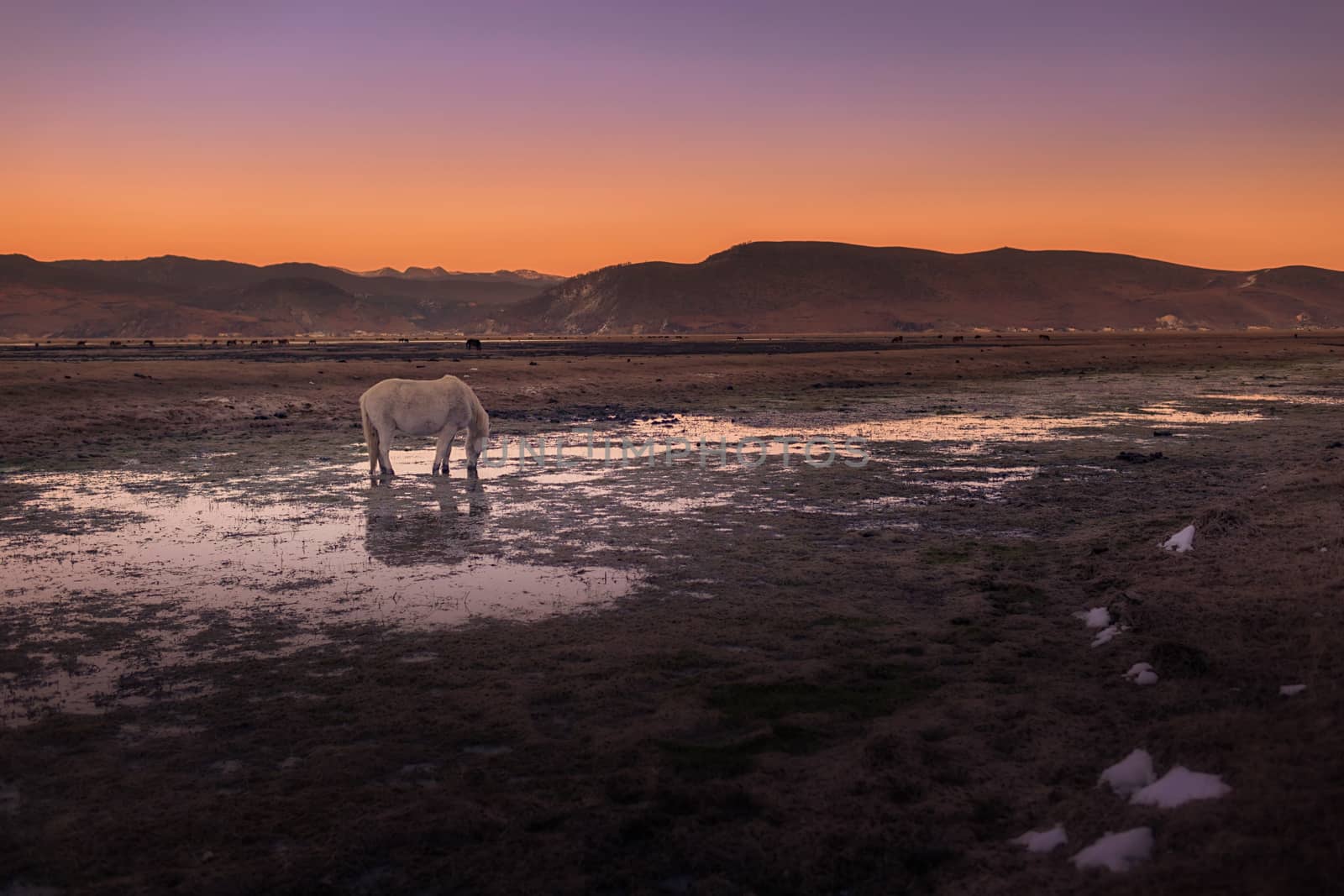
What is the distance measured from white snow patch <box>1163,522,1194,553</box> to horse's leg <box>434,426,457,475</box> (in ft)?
40.2

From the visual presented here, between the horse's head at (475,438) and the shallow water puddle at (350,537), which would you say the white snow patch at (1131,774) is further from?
the horse's head at (475,438)

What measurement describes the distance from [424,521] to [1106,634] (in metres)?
9.11

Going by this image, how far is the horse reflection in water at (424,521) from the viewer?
11344 mm

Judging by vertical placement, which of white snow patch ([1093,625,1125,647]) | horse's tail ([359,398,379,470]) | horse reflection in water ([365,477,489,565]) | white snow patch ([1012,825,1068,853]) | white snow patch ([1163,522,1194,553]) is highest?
horse's tail ([359,398,379,470])

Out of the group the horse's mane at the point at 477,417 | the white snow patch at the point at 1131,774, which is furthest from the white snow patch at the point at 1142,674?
the horse's mane at the point at 477,417

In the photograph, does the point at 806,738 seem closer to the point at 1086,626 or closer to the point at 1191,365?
the point at 1086,626

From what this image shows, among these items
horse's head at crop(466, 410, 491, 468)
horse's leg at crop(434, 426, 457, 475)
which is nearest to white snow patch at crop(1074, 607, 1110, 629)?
horse's leg at crop(434, 426, 457, 475)

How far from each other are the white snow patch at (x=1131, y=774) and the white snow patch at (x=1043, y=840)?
1.76 feet

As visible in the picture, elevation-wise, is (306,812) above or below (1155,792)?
below

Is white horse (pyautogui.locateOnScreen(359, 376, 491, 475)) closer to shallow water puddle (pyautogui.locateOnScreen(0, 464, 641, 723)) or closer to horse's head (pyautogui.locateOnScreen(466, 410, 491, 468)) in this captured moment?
horse's head (pyautogui.locateOnScreen(466, 410, 491, 468))

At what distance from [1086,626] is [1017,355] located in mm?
61742

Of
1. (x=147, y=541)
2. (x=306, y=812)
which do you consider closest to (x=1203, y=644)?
(x=306, y=812)

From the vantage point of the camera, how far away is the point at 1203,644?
685 cm

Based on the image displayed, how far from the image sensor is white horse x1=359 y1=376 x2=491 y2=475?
17.1m
